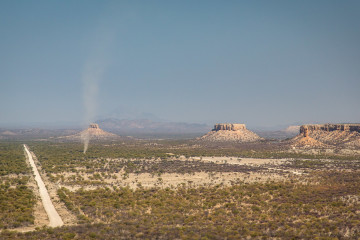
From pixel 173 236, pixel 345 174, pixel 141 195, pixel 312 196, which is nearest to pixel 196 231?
pixel 173 236

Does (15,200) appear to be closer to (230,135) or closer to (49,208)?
(49,208)

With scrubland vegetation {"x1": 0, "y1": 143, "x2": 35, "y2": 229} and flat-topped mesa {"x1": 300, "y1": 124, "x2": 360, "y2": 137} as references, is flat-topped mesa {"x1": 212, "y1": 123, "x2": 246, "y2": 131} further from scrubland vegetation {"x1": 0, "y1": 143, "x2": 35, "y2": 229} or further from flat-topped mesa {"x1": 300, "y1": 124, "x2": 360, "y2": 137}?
scrubland vegetation {"x1": 0, "y1": 143, "x2": 35, "y2": 229}

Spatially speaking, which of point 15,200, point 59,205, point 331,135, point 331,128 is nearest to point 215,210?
point 59,205

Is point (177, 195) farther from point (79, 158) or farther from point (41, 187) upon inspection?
point (79, 158)

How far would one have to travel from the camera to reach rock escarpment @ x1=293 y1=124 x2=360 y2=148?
359ft

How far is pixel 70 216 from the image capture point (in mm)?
28844

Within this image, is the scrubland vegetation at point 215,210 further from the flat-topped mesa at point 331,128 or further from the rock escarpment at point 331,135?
the flat-topped mesa at point 331,128

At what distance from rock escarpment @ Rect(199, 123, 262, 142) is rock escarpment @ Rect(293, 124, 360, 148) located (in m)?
31.1

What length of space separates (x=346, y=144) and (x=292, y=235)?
315 feet

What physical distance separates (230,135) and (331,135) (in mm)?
49324

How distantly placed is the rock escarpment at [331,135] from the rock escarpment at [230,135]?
3115 centimetres

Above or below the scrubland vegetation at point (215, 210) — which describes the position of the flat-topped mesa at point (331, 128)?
above

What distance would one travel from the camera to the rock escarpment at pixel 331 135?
4306 inches

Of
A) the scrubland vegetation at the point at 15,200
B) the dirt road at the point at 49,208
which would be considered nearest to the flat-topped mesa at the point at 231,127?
the scrubland vegetation at the point at 15,200
